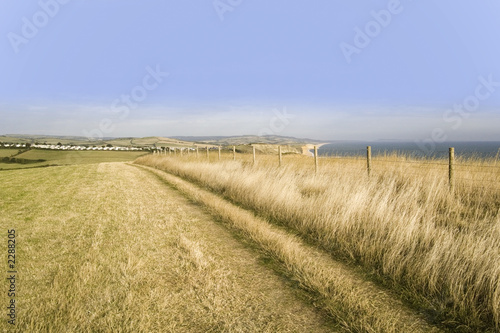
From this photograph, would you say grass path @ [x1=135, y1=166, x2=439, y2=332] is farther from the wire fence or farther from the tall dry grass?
the wire fence

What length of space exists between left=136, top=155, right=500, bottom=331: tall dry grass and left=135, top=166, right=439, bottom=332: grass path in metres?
0.31

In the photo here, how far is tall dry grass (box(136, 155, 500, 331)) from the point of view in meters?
3.42

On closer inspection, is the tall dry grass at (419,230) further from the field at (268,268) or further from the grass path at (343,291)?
the grass path at (343,291)

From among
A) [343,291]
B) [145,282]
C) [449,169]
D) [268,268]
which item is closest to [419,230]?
[343,291]

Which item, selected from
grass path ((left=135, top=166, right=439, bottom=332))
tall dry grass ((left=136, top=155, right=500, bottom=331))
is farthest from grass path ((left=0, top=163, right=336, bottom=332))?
tall dry grass ((left=136, top=155, right=500, bottom=331))

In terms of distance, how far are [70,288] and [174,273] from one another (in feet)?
4.32

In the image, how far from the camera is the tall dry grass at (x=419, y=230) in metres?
3.42

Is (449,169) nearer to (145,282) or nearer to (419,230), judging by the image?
(419,230)

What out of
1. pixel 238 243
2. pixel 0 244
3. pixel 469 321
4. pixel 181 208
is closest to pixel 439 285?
pixel 469 321

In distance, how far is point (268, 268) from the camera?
4.43 m

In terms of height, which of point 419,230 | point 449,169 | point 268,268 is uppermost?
point 449,169

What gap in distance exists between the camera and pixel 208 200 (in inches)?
370

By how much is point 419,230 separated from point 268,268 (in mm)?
2951

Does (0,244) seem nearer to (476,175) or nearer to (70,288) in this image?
(70,288)
